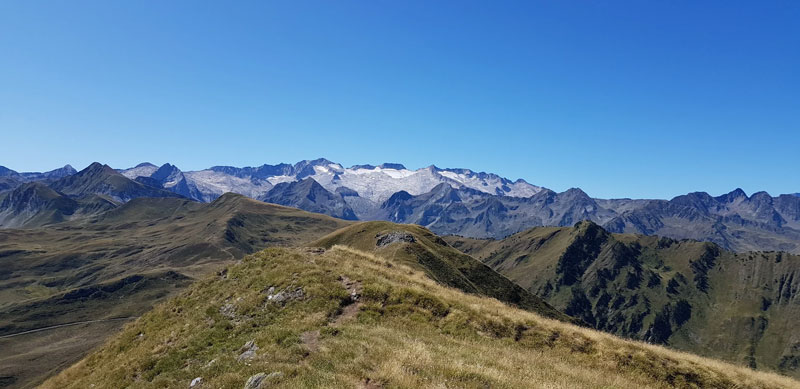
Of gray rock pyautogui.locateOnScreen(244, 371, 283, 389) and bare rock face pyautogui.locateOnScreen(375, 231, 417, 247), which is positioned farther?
bare rock face pyautogui.locateOnScreen(375, 231, 417, 247)

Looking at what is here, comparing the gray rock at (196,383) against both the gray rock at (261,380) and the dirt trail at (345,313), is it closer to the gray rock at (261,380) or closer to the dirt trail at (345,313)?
the gray rock at (261,380)

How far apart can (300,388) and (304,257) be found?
2531 centimetres

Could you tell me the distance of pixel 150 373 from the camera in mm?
23984

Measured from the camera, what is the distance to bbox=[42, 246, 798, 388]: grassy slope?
18250 millimetres

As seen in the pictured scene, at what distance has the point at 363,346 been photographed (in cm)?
2083

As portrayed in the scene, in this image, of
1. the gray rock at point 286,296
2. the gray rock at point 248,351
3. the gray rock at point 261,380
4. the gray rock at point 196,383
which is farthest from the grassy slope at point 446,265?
the gray rock at point 261,380

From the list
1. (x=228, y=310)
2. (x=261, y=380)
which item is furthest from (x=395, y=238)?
(x=261, y=380)

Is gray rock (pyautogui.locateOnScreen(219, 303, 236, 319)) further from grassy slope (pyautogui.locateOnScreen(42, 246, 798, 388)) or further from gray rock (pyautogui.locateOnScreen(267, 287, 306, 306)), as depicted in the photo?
gray rock (pyautogui.locateOnScreen(267, 287, 306, 306))

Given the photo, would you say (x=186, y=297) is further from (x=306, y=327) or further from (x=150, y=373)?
(x=306, y=327)

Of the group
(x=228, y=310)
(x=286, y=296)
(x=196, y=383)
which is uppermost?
(x=286, y=296)

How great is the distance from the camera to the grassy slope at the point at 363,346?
18.2 m

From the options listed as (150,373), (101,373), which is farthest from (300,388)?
(101,373)

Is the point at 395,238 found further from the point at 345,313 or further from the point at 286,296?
the point at 345,313

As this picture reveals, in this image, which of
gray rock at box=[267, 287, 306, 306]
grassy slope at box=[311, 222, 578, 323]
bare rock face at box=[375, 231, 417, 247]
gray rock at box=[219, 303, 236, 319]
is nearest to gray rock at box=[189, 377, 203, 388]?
gray rock at box=[219, 303, 236, 319]
